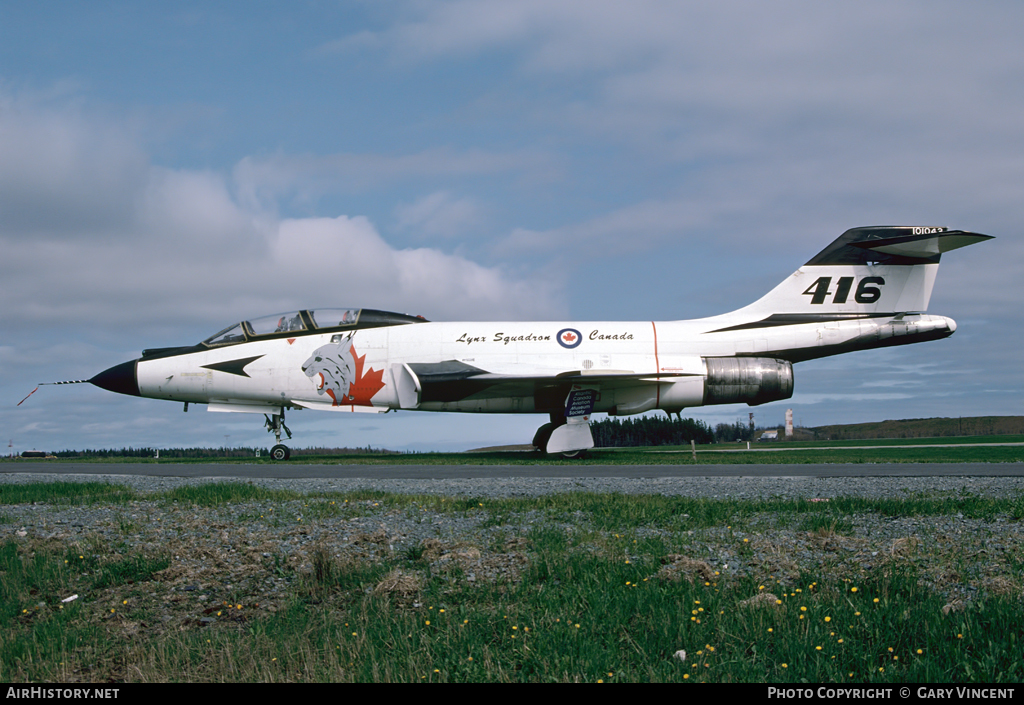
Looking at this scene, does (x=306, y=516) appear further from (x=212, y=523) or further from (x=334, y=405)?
(x=334, y=405)

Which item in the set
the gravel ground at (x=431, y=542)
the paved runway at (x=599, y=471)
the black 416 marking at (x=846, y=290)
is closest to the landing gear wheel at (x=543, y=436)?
the paved runway at (x=599, y=471)

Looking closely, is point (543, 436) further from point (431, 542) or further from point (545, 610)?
point (545, 610)

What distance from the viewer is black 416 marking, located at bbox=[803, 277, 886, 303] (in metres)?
22.0

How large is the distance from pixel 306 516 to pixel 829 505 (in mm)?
6187

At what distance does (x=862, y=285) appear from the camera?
22.1m

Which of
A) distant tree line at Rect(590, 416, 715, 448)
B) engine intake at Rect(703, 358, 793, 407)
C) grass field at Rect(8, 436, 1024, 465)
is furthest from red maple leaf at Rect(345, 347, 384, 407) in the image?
distant tree line at Rect(590, 416, 715, 448)

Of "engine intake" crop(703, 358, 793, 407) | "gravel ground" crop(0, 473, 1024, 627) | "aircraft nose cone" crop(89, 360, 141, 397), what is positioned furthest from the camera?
"engine intake" crop(703, 358, 793, 407)

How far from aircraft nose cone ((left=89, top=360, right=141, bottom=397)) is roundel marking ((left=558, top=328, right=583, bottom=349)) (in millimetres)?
12212

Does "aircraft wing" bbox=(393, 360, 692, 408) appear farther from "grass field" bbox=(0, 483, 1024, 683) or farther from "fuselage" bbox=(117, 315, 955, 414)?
"grass field" bbox=(0, 483, 1024, 683)

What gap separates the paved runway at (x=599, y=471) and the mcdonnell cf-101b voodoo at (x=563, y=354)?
3.33 meters

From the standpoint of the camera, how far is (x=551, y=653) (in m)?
3.67

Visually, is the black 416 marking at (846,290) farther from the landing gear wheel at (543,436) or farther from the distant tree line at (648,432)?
the distant tree line at (648,432)

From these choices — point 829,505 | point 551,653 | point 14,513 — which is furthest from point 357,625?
point 14,513

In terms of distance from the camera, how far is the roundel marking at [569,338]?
2058 cm
